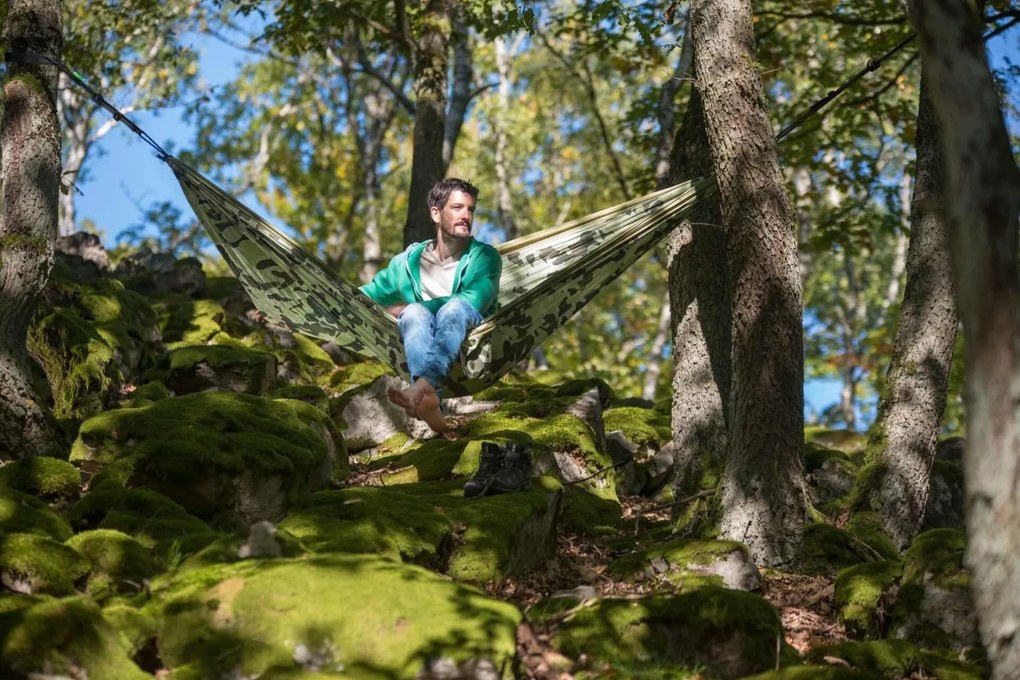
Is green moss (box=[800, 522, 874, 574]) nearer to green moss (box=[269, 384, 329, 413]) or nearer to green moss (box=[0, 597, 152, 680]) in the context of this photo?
green moss (box=[0, 597, 152, 680])

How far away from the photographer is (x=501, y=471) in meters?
4.36

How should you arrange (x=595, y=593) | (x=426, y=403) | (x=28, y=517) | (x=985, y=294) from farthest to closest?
(x=426, y=403) < (x=595, y=593) < (x=28, y=517) < (x=985, y=294)

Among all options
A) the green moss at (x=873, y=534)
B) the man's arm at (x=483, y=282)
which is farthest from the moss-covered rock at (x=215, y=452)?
the green moss at (x=873, y=534)

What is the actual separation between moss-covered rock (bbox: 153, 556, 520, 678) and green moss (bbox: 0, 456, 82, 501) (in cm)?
109

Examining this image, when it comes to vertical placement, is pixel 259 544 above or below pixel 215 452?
below

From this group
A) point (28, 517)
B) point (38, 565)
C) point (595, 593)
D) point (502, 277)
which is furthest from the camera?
point (502, 277)

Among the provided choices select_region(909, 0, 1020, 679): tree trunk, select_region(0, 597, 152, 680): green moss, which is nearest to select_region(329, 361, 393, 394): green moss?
select_region(0, 597, 152, 680): green moss

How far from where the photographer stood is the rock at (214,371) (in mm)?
6117

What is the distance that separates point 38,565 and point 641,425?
4.31 meters

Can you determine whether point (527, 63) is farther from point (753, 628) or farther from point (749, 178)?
point (753, 628)

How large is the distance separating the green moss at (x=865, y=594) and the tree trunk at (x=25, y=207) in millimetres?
3026

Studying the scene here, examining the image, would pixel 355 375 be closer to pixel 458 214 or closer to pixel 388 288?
pixel 388 288

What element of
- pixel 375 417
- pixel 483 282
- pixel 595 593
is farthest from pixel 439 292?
pixel 375 417

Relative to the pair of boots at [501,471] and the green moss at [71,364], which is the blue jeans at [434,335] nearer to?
the pair of boots at [501,471]
